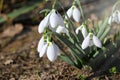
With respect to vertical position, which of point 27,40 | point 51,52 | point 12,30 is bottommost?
point 51,52

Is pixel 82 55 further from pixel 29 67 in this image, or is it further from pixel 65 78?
pixel 29 67

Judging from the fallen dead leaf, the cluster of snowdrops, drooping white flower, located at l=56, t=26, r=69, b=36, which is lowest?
the cluster of snowdrops

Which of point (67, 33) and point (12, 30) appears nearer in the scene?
point (67, 33)

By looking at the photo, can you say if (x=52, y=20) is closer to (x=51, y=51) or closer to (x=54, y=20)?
(x=54, y=20)

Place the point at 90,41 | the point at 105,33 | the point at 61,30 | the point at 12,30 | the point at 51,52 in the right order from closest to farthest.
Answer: the point at 51,52 < the point at 90,41 < the point at 61,30 < the point at 105,33 < the point at 12,30

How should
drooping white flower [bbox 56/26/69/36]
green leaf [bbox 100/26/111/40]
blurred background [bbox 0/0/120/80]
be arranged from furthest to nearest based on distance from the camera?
blurred background [bbox 0/0/120/80] → green leaf [bbox 100/26/111/40] → drooping white flower [bbox 56/26/69/36]

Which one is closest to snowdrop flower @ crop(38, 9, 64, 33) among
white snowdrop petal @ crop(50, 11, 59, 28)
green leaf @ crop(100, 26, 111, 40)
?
white snowdrop petal @ crop(50, 11, 59, 28)

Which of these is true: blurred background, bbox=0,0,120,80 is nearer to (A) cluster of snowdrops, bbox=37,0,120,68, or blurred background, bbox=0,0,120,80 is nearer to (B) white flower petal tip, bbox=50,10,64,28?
(A) cluster of snowdrops, bbox=37,0,120,68

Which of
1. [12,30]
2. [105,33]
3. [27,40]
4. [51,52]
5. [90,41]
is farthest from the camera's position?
[12,30]

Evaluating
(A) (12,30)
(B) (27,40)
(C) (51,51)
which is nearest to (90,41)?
(C) (51,51)
